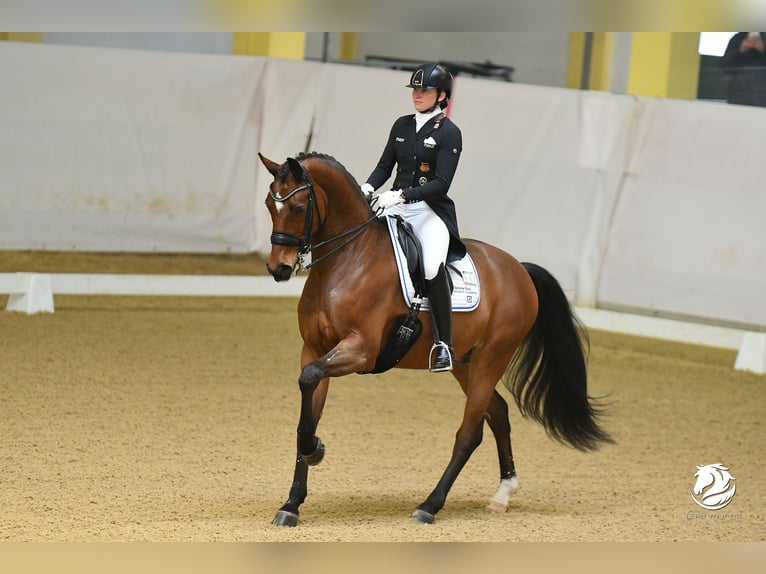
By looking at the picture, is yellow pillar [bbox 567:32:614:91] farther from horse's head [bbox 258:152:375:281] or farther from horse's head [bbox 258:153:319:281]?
horse's head [bbox 258:153:319:281]

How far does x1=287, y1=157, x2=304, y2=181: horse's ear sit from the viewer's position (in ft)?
12.8

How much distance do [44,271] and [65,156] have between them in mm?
1263

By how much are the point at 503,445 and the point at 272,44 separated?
7.85 m

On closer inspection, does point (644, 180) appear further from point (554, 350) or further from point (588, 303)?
point (554, 350)

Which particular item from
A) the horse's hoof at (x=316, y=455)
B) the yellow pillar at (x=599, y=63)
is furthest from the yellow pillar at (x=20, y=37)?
the horse's hoof at (x=316, y=455)

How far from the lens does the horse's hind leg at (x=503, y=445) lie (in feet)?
15.8

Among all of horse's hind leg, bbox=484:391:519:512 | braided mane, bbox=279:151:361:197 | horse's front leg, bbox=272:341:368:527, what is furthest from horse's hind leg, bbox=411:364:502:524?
braided mane, bbox=279:151:361:197

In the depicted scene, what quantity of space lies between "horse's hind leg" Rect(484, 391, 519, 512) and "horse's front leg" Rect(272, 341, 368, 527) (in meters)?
0.98

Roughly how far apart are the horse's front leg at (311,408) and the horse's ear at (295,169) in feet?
2.21

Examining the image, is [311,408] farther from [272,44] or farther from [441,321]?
[272,44]

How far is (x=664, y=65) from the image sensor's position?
10.1 m

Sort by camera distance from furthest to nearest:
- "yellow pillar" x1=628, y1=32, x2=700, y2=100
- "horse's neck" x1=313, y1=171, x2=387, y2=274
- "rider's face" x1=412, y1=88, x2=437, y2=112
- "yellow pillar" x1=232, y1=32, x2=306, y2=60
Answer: "yellow pillar" x1=232, y1=32, x2=306, y2=60 < "yellow pillar" x1=628, y1=32, x2=700, y2=100 < "rider's face" x1=412, y1=88, x2=437, y2=112 < "horse's neck" x1=313, y1=171, x2=387, y2=274
